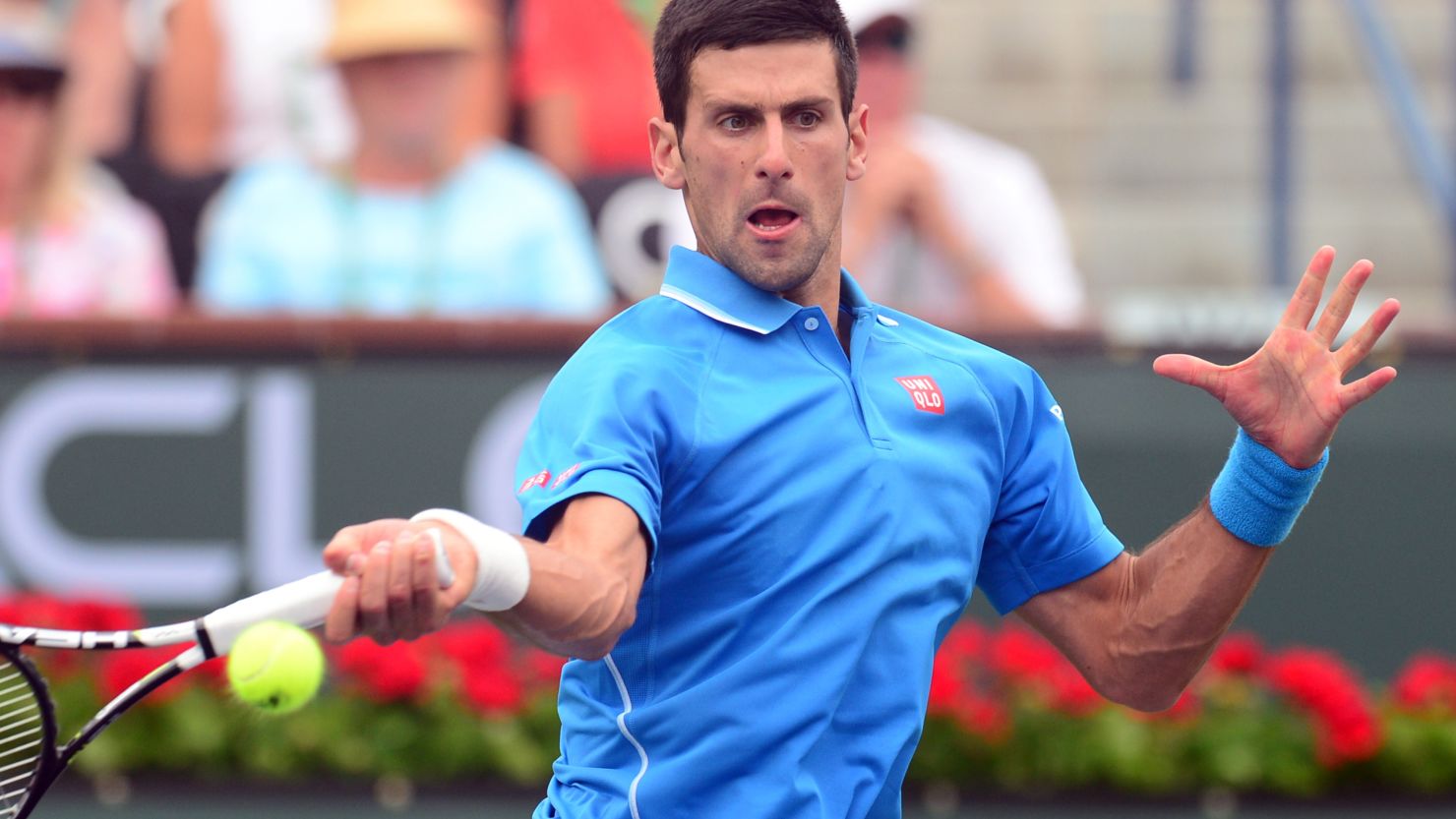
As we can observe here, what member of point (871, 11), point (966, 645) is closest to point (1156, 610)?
point (966, 645)

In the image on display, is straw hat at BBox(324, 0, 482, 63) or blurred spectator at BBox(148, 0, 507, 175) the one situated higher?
straw hat at BBox(324, 0, 482, 63)

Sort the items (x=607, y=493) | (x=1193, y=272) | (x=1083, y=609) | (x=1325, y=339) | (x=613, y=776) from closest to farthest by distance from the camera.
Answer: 1. (x=607, y=493)
2. (x=613, y=776)
3. (x=1325, y=339)
4. (x=1083, y=609)
5. (x=1193, y=272)

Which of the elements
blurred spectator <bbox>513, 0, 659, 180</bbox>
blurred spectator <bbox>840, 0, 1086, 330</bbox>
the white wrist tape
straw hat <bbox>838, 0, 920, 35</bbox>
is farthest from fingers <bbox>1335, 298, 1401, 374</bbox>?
blurred spectator <bbox>513, 0, 659, 180</bbox>

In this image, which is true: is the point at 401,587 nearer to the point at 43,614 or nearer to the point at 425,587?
the point at 425,587

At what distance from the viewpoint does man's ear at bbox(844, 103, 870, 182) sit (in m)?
2.95

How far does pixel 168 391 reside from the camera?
20.6 ft

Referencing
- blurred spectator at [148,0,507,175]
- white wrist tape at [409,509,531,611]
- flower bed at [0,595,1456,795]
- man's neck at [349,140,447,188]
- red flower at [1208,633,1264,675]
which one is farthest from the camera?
blurred spectator at [148,0,507,175]

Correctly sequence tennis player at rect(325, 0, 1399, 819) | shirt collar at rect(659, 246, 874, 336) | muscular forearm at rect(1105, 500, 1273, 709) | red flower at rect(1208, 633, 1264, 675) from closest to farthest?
tennis player at rect(325, 0, 1399, 819) < shirt collar at rect(659, 246, 874, 336) < muscular forearm at rect(1105, 500, 1273, 709) < red flower at rect(1208, 633, 1264, 675)

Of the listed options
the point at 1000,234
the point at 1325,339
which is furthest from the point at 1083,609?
the point at 1000,234

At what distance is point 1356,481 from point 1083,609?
3411 millimetres

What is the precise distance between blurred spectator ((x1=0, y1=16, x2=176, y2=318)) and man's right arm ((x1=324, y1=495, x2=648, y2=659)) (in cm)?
450

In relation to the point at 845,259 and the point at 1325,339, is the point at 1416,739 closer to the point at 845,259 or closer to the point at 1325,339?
the point at 845,259

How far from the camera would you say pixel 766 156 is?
9.04 feet

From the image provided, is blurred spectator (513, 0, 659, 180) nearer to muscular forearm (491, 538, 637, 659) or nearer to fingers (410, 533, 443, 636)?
muscular forearm (491, 538, 637, 659)
